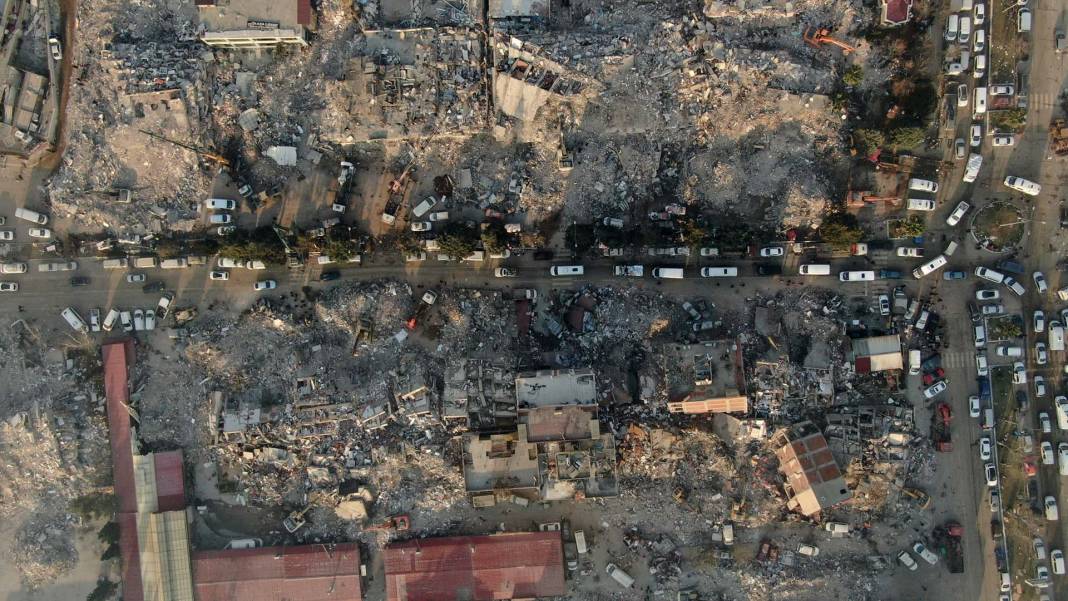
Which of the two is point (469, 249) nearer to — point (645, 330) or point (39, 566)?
point (645, 330)

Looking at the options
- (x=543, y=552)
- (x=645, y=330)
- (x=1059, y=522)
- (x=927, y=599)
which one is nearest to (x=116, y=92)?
(x=645, y=330)

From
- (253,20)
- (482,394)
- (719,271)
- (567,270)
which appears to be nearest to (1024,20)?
(719,271)

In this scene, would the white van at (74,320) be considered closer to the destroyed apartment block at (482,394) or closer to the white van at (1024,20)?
the destroyed apartment block at (482,394)

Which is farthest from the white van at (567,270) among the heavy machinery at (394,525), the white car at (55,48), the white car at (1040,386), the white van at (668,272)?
the white car at (55,48)

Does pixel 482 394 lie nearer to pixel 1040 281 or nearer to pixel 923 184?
pixel 923 184

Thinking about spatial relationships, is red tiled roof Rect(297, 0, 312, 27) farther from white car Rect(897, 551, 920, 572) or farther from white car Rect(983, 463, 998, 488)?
white car Rect(983, 463, 998, 488)
